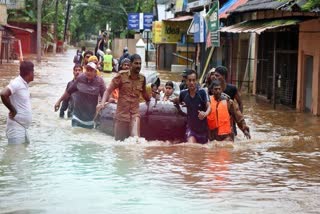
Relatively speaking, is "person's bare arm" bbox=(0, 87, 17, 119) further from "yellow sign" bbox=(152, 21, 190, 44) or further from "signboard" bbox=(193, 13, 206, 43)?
"yellow sign" bbox=(152, 21, 190, 44)

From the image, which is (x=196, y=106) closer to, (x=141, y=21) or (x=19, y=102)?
(x=19, y=102)

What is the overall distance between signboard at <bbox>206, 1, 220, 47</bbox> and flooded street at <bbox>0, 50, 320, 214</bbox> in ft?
28.1

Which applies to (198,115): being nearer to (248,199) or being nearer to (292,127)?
(248,199)

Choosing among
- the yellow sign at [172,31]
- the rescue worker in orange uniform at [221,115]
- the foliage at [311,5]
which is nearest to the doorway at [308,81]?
the foliage at [311,5]

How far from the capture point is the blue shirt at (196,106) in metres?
10.1

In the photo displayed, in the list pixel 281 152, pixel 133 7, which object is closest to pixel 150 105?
pixel 281 152

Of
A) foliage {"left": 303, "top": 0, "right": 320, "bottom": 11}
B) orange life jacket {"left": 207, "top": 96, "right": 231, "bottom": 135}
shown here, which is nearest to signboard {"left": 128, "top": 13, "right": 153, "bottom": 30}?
foliage {"left": 303, "top": 0, "right": 320, "bottom": 11}

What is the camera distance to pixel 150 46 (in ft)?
187

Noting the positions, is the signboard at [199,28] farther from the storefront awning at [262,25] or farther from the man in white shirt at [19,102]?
the man in white shirt at [19,102]

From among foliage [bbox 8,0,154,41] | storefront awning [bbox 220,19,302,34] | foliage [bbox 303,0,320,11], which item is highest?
foliage [bbox 8,0,154,41]

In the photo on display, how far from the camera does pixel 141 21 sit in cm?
5228

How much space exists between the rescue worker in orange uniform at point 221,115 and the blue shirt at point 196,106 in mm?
106

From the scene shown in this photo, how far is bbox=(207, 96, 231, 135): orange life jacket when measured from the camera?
399 inches

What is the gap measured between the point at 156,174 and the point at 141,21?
44.3 meters
